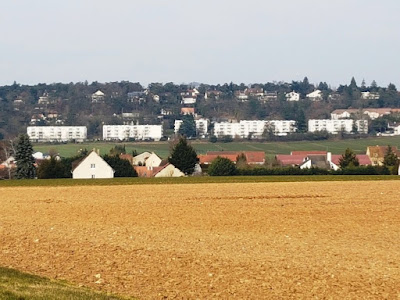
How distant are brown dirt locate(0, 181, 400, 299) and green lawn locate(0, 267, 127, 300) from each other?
1048mm

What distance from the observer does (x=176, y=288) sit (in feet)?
57.3

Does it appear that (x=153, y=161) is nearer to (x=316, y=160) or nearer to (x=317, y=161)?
(x=317, y=161)

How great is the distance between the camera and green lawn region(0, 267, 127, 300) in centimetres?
1430

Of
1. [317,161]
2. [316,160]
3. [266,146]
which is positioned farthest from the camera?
[266,146]

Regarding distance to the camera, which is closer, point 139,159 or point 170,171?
point 170,171

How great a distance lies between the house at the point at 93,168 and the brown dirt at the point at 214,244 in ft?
115

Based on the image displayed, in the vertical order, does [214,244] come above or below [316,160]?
below

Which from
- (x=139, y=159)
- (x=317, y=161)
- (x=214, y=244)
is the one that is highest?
(x=139, y=159)

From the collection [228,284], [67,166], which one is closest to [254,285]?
[228,284]

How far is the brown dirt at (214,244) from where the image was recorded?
58.1 feet

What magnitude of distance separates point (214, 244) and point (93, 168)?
174 feet

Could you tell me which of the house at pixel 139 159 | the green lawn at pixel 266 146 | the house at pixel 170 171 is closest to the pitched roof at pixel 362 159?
the house at pixel 139 159

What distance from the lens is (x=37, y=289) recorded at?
15242mm

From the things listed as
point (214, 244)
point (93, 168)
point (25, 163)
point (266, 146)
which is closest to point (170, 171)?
point (93, 168)
